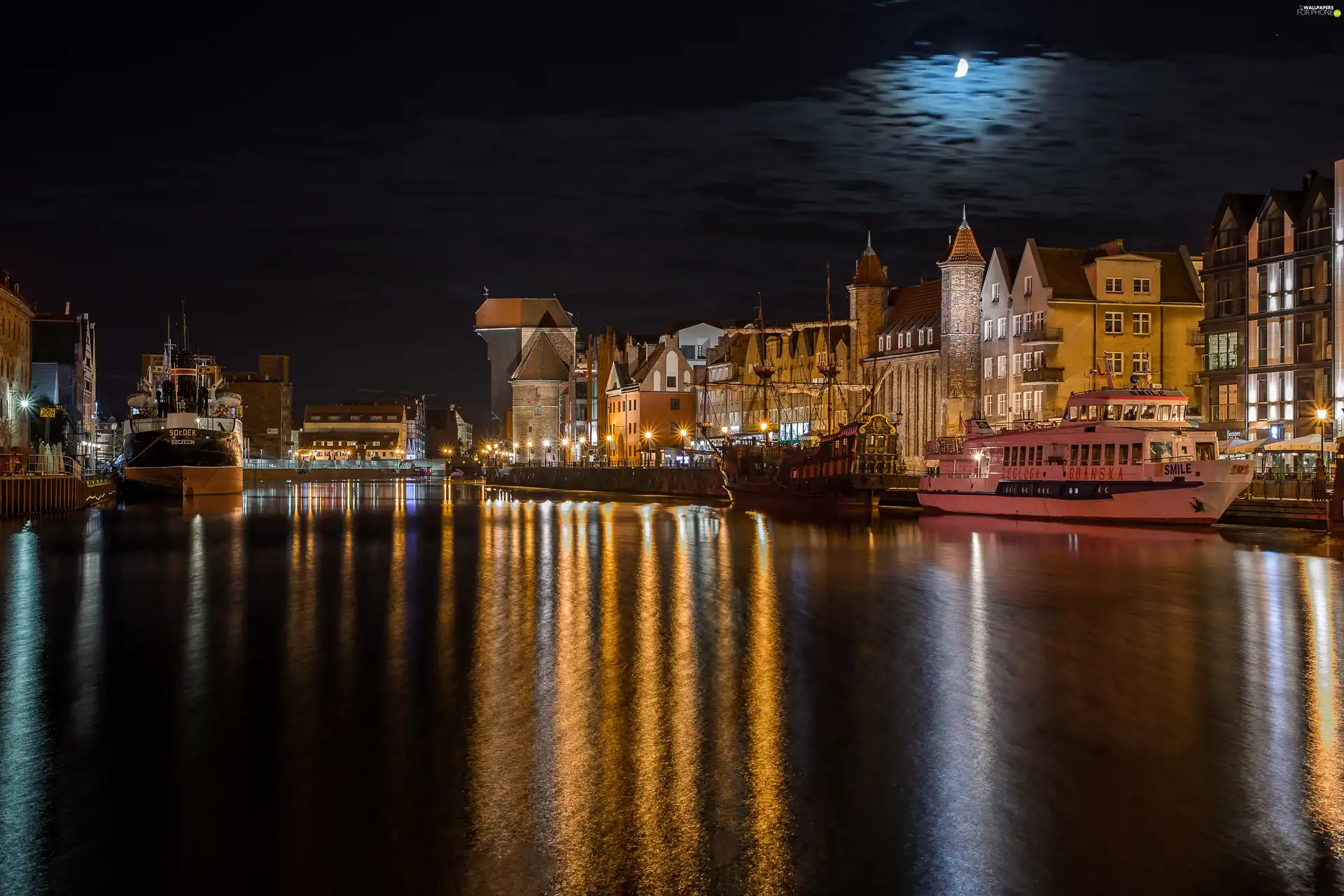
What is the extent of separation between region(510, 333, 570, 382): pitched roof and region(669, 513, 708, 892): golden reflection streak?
479 feet

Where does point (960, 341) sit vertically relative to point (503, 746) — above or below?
above

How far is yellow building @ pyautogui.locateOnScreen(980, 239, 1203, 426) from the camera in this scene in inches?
2985

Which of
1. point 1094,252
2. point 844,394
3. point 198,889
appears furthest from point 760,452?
point 198,889

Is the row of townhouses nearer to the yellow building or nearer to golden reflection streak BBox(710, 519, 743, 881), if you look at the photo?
the yellow building

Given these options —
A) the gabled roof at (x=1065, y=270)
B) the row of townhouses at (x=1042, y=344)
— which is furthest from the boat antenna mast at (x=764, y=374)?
the gabled roof at (x=1065, y=270)

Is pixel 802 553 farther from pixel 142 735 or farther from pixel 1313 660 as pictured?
pixel 142 735

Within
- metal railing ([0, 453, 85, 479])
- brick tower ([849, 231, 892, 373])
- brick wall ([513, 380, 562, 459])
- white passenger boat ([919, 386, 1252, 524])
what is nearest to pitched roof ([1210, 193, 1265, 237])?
white passenger boat ([919, 386, 1252, 524])

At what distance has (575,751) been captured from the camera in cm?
1421

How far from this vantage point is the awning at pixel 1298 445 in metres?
55.3

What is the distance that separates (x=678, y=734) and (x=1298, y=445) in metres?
48.0

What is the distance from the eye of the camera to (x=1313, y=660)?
2034 centimetres

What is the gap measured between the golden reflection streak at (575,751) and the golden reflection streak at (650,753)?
412 millimetres

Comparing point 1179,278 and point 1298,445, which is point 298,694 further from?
point 1179,278

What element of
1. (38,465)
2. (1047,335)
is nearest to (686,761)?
(1047,335)
